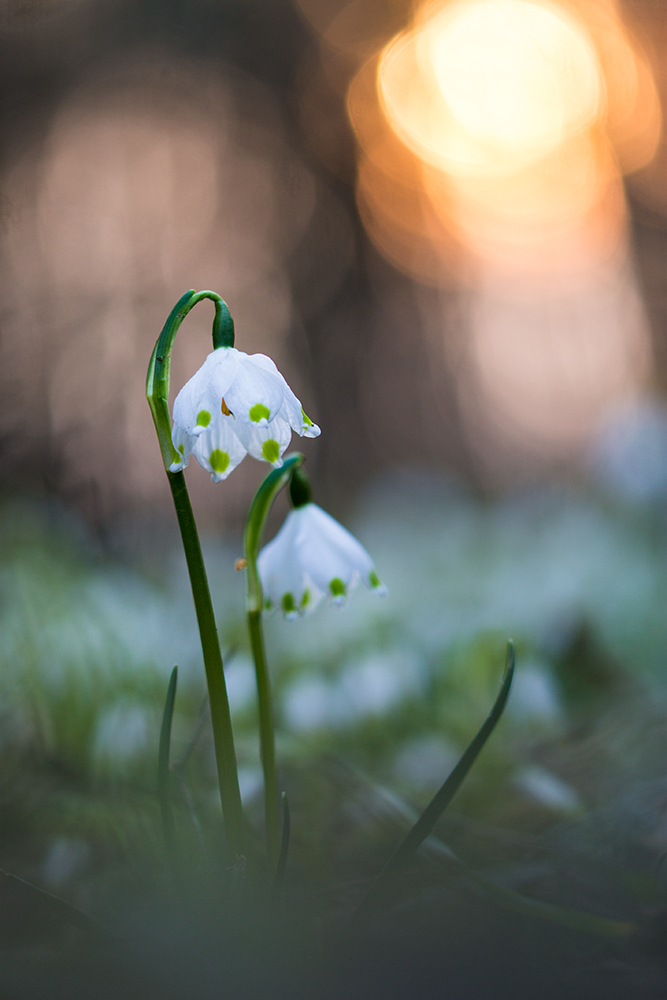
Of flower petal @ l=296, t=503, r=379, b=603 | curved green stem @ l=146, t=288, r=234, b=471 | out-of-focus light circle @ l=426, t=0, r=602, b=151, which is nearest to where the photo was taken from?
curved green stem @ l=146, t=288, r=234, b=471

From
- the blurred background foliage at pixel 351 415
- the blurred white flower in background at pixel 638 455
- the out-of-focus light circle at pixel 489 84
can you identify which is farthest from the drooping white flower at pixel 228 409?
the out-of-focus light circle at pixel 489 84

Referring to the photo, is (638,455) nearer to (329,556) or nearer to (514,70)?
(329,556)

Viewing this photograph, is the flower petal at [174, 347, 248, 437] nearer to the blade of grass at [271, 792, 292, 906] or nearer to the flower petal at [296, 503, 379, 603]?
the flower petal at [296, 503, 379, 603]

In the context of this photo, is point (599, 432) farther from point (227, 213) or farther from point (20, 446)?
point (20, 446)

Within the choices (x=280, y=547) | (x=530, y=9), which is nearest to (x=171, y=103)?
(x=530, y=9)

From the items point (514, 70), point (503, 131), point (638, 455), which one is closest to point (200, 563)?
point (638, 455)

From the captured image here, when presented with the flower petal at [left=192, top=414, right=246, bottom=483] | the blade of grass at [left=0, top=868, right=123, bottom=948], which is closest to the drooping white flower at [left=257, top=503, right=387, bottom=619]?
the flower petal at [left=192, top=414, right=246, bottom=483]

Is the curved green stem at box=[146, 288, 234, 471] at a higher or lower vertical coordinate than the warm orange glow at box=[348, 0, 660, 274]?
lower
